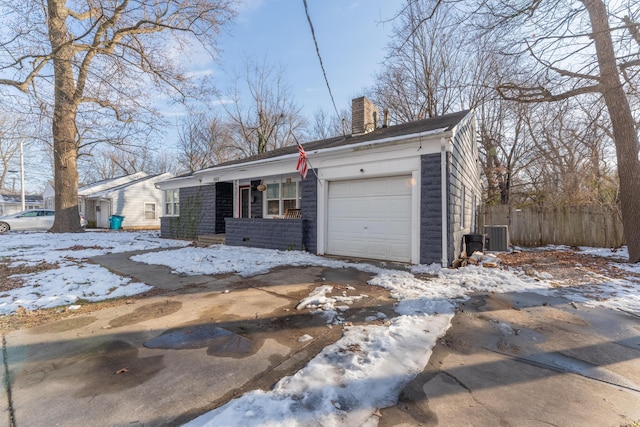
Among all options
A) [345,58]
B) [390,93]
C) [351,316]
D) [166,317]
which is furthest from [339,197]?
[390,93]

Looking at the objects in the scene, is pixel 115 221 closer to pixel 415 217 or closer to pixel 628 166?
pixel 415 217

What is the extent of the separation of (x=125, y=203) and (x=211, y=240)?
14.4m

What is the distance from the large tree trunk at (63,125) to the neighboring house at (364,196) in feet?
15.8

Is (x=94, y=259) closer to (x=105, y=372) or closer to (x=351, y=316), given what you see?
(x=105, y=372)

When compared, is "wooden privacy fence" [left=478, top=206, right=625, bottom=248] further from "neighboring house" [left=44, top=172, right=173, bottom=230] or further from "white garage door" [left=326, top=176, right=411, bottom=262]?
"neighboring house" [left=44, top=172, right=173, bottom=230]

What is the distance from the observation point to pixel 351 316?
3.68 metres

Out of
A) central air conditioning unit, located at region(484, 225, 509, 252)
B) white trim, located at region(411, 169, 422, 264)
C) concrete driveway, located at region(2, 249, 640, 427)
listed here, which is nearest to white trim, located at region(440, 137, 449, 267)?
white trim, located at region(411, 169, 422, 264)

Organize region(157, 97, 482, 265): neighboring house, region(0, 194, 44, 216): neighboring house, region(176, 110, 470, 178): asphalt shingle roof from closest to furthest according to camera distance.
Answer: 1. region(157, 97, 482, 265): neighboring house
2. region(176, 110, 470, 178): asphalt shingle roof
3. region(0, 194, 44, 216): neighboring house

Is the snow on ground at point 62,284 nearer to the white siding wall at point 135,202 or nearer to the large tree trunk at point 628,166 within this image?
the large tree trunk at point 628,166

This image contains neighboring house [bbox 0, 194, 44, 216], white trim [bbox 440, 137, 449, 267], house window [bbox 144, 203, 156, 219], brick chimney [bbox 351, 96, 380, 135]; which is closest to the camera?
white trim [bbox 440, 137, 449, 267]

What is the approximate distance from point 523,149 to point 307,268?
20476 mm

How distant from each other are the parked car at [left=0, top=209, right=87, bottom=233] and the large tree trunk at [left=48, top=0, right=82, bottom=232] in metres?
3.52

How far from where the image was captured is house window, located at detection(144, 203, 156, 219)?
A: 22641 millimetres

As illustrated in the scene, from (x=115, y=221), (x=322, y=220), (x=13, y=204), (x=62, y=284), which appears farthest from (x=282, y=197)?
(x=13, y=204)
